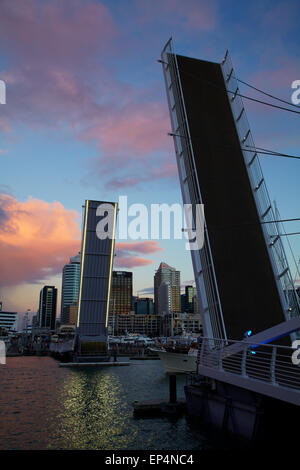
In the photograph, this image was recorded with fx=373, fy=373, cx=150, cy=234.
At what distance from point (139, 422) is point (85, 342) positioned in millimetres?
34154

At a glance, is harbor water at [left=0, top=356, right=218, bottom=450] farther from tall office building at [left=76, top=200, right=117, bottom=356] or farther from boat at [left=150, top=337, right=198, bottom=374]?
tall office building at [left=76, top=200, right=117, bottom=356]

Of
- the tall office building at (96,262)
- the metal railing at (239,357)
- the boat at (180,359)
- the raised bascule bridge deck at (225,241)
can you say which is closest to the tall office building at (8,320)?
the tall office building at (96,262)

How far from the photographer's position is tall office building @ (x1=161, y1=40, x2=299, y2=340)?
51.9 feet

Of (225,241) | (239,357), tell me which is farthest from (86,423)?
(225,241)

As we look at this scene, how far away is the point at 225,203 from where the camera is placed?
1750cm

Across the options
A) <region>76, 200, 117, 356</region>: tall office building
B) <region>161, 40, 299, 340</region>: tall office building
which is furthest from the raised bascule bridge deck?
<region>76, 200, 117, 356</region>: tall office building

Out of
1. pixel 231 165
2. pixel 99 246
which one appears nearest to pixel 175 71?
pixel 231 165

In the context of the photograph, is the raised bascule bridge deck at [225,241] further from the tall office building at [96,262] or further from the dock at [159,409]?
the tall office building at [96,262]

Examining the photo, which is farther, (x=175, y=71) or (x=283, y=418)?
(x=175, y=71)

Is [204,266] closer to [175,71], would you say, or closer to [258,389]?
[258,389]

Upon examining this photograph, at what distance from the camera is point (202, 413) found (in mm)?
15047

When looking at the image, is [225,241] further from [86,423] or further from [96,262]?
[96,262]

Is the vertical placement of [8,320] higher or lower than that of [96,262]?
higher
